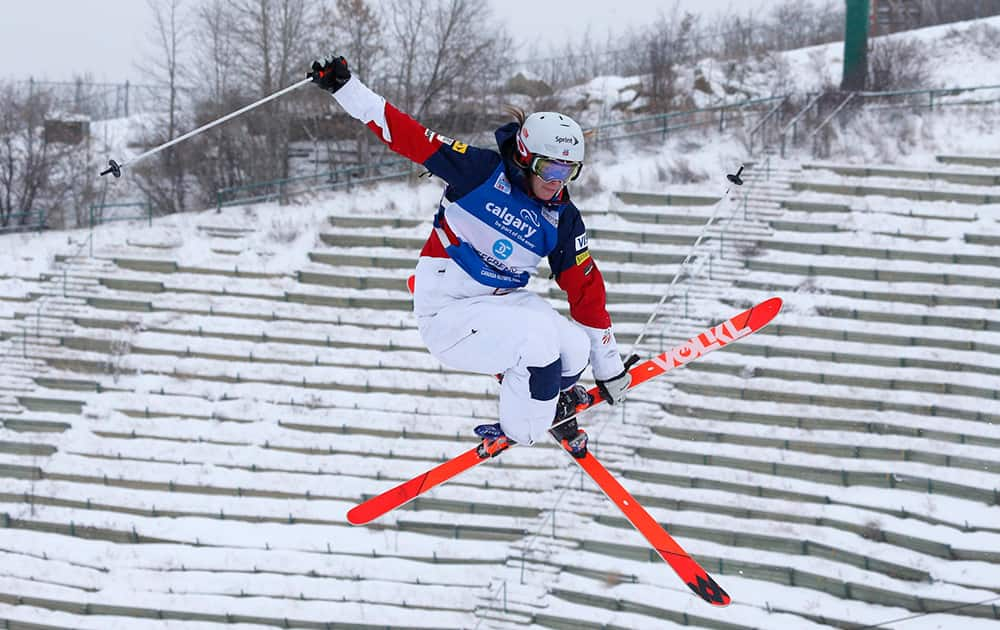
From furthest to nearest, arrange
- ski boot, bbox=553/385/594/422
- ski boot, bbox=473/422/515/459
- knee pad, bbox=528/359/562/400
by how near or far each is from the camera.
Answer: ski boot, bbox=473/422/515/459, ski boot, bbox=553/385/594/422, knee pad, bbox=528/359/562/400

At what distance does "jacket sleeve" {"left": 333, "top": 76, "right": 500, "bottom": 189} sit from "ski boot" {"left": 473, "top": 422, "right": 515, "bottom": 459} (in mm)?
1316

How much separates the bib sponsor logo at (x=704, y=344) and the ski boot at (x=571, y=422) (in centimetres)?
59

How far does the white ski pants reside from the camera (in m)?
4.55

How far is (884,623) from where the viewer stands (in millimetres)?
9844

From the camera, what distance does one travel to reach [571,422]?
545 cm

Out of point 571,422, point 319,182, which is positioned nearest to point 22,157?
point 319,182

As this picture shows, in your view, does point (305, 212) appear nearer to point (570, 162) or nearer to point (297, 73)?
point (297, 73)

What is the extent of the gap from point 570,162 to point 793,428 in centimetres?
843

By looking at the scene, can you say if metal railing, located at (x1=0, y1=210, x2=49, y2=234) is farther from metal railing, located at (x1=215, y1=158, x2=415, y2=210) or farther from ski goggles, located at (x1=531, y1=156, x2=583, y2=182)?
ski goggles, located at (x1=531, y1=156, x2=583, y2=182)

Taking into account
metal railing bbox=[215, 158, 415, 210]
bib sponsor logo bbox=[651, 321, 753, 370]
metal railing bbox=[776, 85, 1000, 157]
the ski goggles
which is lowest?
bib sponsor logo bbox=[651, 321, 753, 370]

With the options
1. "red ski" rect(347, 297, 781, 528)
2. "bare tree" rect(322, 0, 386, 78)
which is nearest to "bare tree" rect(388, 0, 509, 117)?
"bare tree" rect(322, 0, 386, 78)

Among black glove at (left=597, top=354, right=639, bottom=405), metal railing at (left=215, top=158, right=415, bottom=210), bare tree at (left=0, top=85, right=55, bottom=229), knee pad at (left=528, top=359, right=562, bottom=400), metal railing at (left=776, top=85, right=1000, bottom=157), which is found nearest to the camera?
knee pad at (left=528, top=359, right=562, bottom=400)

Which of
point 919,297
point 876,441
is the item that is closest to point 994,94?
point 919,297

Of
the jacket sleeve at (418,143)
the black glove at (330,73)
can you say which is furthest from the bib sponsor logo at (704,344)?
the black glove at (330,73)
